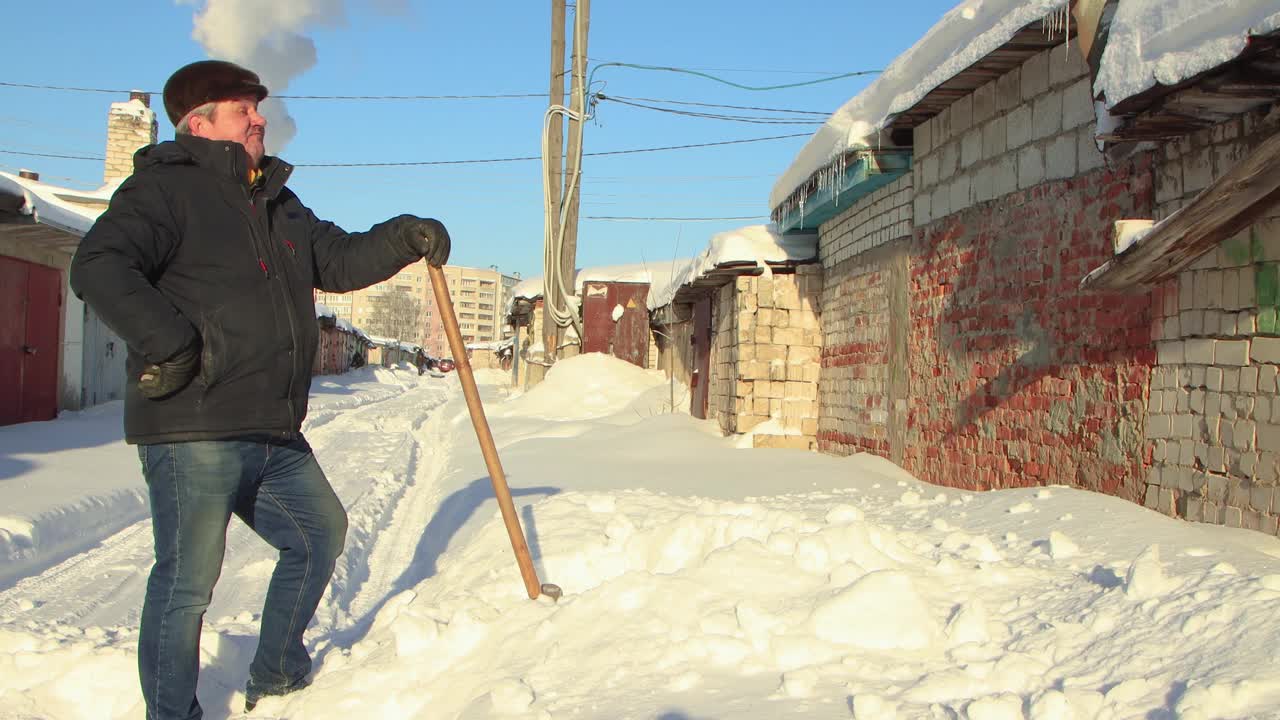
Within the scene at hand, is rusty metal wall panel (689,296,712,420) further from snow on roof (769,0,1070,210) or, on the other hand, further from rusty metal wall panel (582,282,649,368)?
rusty metal wall panel (582,282,649,368)

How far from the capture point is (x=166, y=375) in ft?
8.16

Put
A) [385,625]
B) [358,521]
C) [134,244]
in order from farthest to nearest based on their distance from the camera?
[358,521] < [385,625] < [134,244]

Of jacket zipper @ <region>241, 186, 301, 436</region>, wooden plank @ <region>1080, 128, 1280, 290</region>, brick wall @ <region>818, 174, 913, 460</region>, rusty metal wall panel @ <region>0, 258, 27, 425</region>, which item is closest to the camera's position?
jacket zipper @ <region>241, 186, 301, 436</region>

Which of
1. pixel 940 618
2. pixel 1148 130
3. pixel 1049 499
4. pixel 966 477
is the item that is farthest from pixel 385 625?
pixel 966 477

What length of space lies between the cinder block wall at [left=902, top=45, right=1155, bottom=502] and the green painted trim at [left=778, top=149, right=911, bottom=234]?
259 millimetres

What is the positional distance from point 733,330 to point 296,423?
7.96 metres

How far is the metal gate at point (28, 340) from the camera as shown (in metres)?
11.5

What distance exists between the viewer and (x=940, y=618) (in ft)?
9.66

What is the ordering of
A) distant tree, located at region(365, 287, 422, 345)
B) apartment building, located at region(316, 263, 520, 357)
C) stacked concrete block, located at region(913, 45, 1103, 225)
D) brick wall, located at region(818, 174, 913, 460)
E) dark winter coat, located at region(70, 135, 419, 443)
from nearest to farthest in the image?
dark winter coat, located at region(70, 135, 419, 443)
stacked concrete block, located at region(913, 45, 1103, 225)
brick wall, located at region(818, 174, 913, 460)
distant tree, located at region(365, 287, 422, 345)
apartment building, located at region(316, 263, 520, 357)

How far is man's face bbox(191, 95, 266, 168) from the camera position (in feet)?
9.34

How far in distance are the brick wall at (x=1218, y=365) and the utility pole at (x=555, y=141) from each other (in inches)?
457

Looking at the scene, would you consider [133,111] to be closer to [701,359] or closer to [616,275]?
[616,275]

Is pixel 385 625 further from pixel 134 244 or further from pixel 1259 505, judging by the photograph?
pixel 1259 505

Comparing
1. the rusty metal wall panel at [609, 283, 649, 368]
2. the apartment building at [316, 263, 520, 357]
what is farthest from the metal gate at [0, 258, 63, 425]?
the apartment building at [316, 263, 520, 357]
